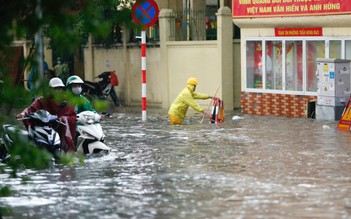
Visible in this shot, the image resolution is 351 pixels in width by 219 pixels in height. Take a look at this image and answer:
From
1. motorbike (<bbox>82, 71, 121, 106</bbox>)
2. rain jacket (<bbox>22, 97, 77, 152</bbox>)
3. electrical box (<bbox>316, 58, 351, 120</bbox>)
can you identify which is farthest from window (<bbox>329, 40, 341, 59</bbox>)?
rain jacket (<bbox>22, 97, 77, 152</bbox>)

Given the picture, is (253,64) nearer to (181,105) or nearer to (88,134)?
(181,105)

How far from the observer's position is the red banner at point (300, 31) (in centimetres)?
2516

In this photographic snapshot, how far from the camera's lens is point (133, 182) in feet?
44.0

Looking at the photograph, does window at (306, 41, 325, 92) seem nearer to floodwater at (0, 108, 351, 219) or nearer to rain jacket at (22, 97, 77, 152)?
floodwater at (0, 108, 351, 219)

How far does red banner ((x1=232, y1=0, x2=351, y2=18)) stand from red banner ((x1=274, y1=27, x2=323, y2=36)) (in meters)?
0.41

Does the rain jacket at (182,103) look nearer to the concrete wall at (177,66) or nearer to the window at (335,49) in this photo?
the window at (335,49)

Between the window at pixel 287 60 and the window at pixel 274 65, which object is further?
the window at pixel 274 65

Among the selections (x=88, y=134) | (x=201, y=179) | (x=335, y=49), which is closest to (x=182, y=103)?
(x=335, y=49)

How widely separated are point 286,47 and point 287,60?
13.3 inches

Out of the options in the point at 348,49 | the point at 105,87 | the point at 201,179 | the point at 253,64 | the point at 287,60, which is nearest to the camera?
the point at 201,179

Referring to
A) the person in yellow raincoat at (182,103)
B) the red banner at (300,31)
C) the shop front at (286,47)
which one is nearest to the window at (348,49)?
the shop front at (286,47)

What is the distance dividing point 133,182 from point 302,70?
1331 centimetres

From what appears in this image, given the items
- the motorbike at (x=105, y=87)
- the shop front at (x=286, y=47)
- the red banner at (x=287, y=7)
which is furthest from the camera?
the motorbike at (x=105, y=87)

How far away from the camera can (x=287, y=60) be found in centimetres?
2653
